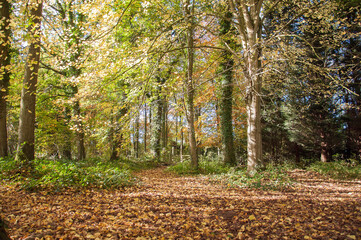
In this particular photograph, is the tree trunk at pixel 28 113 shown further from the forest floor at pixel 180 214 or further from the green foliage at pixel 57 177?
the forest floor at pixel 180 214

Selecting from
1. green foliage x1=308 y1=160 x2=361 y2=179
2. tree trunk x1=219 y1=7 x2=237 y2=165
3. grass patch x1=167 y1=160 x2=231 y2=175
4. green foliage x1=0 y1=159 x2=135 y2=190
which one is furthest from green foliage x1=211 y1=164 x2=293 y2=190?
tree trunk x1=219 y1=7 x2=237 y2=165

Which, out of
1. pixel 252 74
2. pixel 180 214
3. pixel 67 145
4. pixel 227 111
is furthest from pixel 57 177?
pixel 227 111

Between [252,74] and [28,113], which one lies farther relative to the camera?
[252,74]

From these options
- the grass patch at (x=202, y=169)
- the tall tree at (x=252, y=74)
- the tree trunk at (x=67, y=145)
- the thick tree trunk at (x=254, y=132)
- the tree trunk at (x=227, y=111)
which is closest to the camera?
the tall tree at (x=252, y=74)

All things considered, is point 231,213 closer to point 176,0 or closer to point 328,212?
point 328,212

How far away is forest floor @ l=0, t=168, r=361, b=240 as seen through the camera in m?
3.38

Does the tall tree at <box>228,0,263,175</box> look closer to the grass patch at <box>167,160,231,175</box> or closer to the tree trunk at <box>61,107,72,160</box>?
the grass patch at <box>167,160,231,175</box>

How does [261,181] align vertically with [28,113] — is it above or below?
below

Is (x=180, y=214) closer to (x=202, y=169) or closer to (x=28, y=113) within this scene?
(x=28, y=113)

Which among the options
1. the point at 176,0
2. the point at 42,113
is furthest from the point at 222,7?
the point at 42,113

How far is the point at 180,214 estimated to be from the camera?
4281 mm

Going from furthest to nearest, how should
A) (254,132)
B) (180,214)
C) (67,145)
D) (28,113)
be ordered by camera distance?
1. (67,145)
2. (254,132)
3. (28,113)
4. (180,214)

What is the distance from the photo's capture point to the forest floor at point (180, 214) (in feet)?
11.1

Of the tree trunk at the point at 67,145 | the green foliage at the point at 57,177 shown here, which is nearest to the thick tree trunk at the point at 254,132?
the green foliage at the point at 57,177
